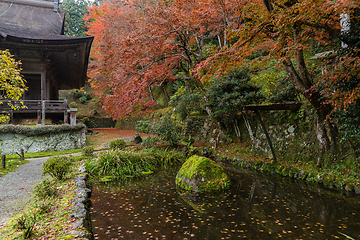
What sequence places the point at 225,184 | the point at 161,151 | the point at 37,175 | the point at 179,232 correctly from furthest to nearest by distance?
the point at 161,151 < the point at 37,175 < the point at 225,184 < the point at 179,232

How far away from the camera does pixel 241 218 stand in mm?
4211

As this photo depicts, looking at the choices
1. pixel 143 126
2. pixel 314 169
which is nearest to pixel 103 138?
pixel 143 126

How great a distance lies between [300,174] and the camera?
270 inches

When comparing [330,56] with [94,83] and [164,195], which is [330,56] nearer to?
[164,195]

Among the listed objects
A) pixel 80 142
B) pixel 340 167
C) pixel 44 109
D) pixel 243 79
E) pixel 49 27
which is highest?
pixel 49 27

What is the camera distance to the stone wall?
10.5m

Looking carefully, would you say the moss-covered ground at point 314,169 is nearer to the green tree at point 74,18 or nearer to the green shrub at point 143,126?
the green shrub at point 143,126

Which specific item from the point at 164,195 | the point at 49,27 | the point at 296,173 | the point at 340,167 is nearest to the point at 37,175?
the point at 164,195

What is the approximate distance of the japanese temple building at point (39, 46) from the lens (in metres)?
10.7

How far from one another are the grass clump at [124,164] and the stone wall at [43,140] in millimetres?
4608

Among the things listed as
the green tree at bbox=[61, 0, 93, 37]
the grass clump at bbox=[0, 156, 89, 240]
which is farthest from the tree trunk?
the green tree at bbox=[61, 0, 93, 37]

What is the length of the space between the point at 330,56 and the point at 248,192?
448 centimetres

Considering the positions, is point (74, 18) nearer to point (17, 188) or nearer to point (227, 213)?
point (17, 188)

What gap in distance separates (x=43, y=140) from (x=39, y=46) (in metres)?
5.13
